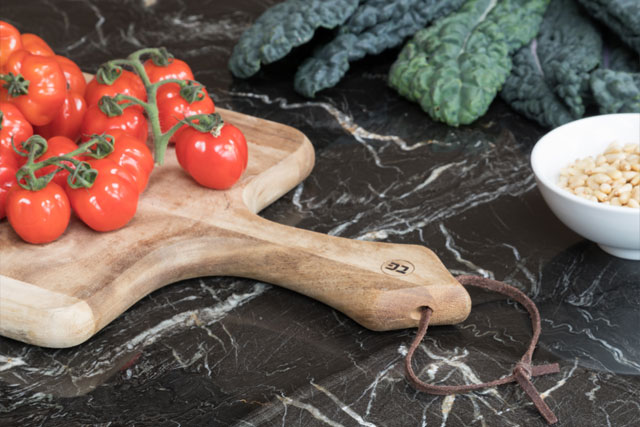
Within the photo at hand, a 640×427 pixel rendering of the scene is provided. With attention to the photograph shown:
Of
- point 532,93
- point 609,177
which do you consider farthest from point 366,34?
point 609,177

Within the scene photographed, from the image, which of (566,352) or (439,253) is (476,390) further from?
(439,253)

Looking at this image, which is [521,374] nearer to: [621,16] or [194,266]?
[194,266]

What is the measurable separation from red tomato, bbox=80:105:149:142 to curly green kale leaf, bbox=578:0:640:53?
0.89 meters

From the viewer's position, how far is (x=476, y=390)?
100cm

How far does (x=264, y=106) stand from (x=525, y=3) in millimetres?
593

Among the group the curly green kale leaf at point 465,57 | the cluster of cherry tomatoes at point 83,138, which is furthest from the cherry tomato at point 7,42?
the curly green kale leaf at point 465,57

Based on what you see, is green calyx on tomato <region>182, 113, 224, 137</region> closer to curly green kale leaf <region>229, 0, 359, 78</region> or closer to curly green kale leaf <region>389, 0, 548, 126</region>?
curly green kale leaf <region>229, 0, 359, 78</region>

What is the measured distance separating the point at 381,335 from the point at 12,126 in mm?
662

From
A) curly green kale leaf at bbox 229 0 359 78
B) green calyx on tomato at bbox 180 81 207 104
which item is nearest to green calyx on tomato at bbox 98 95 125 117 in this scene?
green calyx on tomato at bbox 180 81 207 104

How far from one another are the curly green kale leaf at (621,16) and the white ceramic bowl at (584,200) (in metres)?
0.27

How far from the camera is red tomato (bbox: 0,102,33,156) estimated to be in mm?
1249

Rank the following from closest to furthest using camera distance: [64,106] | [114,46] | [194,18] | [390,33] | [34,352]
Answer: [34,352], [64,106], [390,33], [114,46], [194,18]

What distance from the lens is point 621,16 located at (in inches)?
58.7

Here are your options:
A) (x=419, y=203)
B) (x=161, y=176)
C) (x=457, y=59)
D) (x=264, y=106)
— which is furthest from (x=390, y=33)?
(x=161, y=176)
